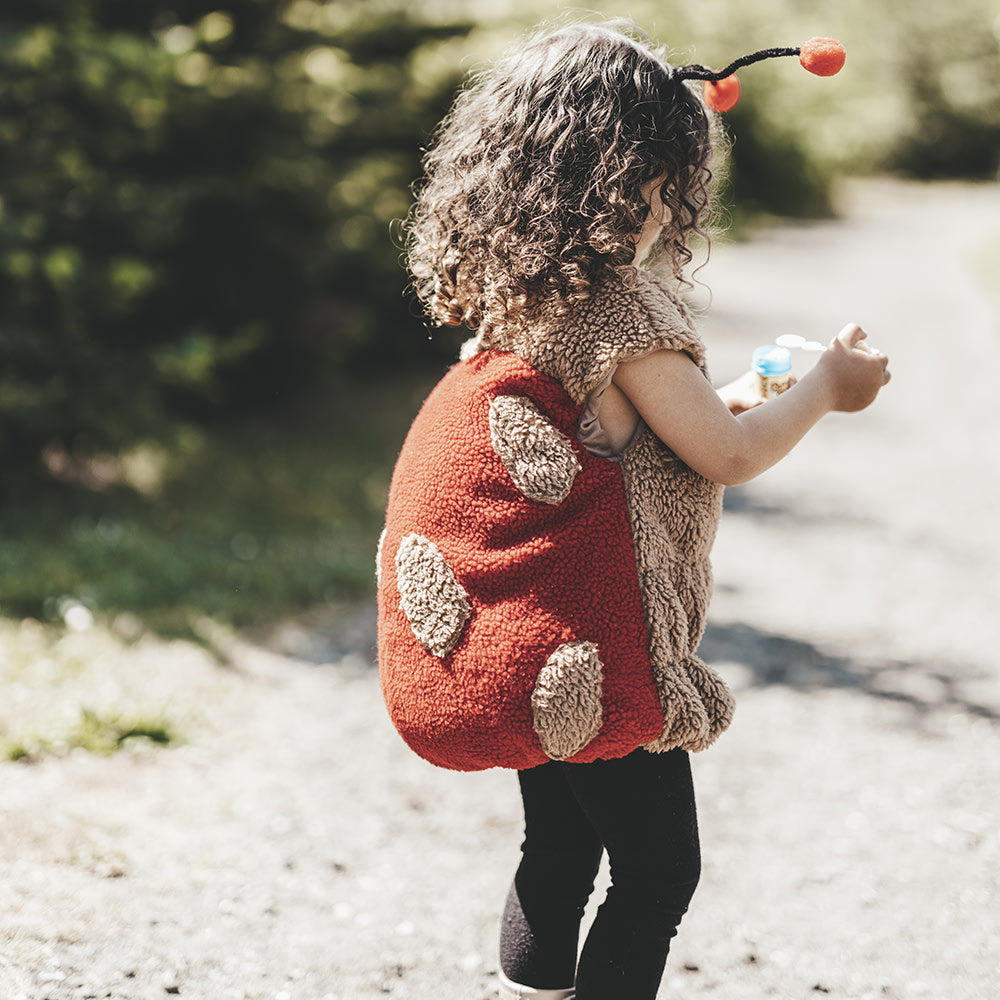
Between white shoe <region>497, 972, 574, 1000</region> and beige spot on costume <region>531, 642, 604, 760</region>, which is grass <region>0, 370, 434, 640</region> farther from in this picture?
beige spot on costume <region>531, 642, 604, 760</region>

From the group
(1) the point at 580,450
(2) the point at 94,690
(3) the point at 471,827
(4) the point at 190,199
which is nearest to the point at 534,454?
(1) the point at 580,450

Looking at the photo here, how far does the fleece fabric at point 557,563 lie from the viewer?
5.15 feet

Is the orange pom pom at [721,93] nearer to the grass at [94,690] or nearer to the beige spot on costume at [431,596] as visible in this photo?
the beige spot on costume at [431,596]

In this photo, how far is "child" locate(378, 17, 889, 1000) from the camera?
5.14 feet

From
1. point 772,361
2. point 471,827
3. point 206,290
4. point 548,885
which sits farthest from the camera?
point 206,290

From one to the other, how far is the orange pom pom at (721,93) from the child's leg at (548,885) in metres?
1.07

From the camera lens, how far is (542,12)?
9.16m

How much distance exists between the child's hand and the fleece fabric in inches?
9.1

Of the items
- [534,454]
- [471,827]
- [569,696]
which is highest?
[534,454]

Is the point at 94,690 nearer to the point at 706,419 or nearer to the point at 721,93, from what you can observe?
the point at 706,419

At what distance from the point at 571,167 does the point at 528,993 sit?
4.72 feet

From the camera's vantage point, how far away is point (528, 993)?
203 cm

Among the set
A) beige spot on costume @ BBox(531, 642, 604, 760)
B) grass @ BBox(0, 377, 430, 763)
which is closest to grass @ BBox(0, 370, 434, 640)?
grass @ BBox(0, 377, 430, 763)

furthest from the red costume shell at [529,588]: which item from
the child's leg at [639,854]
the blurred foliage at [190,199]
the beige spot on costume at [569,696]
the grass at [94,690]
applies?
the blurred foliage at [190,199]
